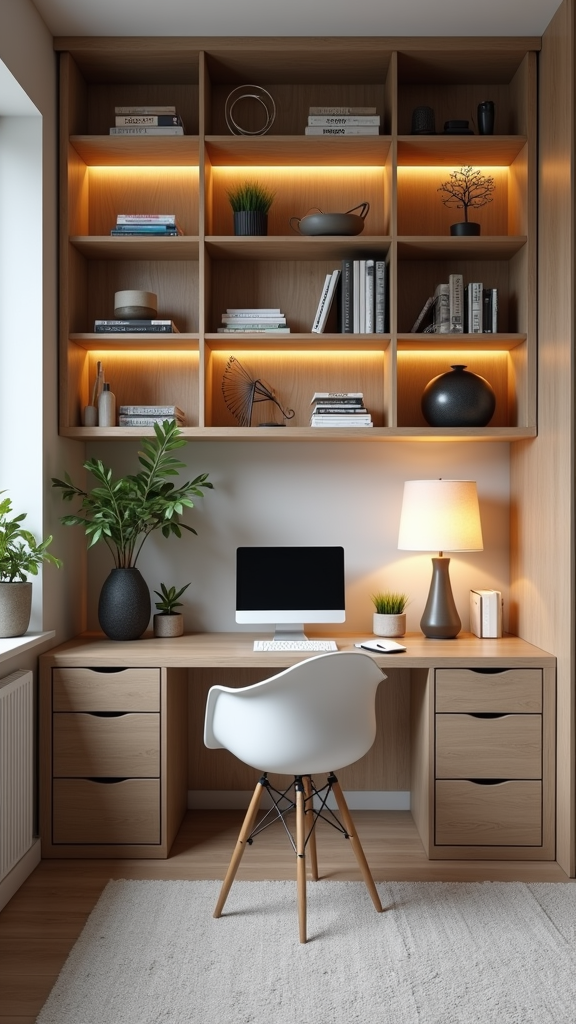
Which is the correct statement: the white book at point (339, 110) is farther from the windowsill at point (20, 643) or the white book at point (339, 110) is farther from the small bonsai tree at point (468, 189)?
the windowsill at point (20, 643)

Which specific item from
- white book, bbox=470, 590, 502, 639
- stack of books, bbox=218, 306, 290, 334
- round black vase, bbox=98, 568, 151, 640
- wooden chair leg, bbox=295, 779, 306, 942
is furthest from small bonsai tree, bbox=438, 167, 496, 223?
wooden chair leg, bbox=295, 779, 306, 942

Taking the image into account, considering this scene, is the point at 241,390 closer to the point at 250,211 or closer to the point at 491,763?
the point at 250,211

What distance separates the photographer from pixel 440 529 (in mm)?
2998

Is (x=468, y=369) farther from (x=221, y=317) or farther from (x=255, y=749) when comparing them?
(x=255, y=749)

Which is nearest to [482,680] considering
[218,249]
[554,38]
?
[218,249]

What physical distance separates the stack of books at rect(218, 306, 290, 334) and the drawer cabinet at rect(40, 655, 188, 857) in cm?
131

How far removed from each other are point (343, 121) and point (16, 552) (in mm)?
1966

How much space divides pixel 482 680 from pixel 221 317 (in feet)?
5.62

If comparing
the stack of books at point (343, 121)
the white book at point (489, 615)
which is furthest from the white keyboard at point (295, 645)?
the stack of books at point (343, 121)

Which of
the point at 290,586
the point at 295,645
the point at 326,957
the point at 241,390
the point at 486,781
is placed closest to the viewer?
the point at 326,957

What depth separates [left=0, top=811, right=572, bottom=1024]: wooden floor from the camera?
2.16m

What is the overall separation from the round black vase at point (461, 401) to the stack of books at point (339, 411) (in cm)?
26

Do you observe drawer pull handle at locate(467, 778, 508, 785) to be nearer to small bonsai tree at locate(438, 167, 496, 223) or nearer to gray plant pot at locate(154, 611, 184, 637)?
gray plant pot at locate(154, 611, 184, 637)

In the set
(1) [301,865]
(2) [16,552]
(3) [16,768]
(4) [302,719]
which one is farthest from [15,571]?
(1) [301,865]
